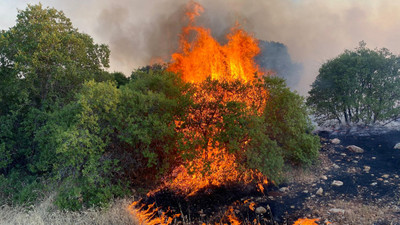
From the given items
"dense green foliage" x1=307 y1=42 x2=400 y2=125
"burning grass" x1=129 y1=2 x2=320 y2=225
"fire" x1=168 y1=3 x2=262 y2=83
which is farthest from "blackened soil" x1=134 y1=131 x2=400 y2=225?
"dense green foliage" x1=307 y1=42 x2=400 y2=125

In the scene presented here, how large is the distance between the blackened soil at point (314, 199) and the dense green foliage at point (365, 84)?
11.3 m

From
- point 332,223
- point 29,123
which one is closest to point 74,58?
point 29,123

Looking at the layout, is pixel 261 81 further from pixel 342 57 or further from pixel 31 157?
pixel 342 57

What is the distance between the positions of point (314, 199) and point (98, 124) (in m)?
11.4

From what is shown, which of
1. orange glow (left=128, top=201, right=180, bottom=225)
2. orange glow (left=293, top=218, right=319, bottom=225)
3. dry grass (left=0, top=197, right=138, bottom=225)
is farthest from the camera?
orange glow (left=128, top=201, right=180, bottom=225)

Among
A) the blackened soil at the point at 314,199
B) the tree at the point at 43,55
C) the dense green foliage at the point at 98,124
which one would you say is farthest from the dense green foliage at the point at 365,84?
the tree at the point at 43,55

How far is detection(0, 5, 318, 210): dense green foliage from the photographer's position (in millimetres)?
11906

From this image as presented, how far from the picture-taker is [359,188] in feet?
42.7

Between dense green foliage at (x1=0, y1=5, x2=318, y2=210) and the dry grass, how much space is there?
0.59 metres

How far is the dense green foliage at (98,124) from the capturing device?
11906mm

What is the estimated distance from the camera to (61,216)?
10383 mm

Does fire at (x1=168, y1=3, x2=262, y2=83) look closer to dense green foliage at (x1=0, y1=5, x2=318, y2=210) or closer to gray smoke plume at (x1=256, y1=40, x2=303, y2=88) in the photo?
dense green foliage at (x1=0, y1=5, x2=318, y2=210)

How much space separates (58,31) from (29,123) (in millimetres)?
6237

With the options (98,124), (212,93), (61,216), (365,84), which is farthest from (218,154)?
(365,84)
